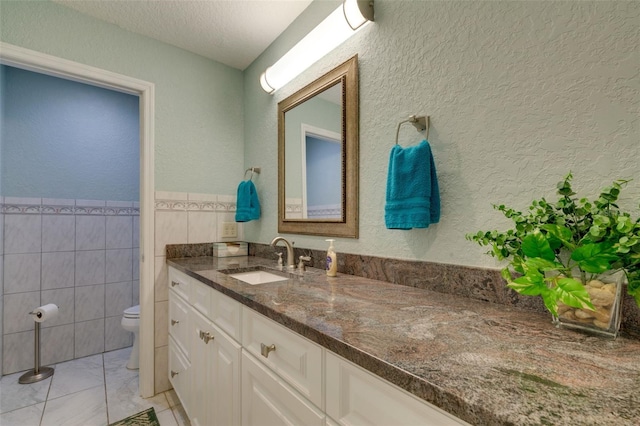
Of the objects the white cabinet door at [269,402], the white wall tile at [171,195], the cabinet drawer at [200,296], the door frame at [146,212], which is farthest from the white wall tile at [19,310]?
the white cabinet door at [269,402]

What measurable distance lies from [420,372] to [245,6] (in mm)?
1898

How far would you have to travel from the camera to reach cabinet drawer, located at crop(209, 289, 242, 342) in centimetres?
101

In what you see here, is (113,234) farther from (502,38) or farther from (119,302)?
(502,38)

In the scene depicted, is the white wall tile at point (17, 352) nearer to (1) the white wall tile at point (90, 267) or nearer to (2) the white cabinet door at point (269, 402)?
(1) the white wall tile at point (90, 267)

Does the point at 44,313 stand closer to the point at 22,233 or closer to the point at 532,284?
the point at 22,233

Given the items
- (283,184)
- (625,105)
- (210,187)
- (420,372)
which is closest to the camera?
(420,372)

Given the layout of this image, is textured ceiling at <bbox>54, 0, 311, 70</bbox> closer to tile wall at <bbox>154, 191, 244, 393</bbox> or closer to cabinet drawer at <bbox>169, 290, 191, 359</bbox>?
tile wall at <bbox>154, 191, 244, 393</bbox>

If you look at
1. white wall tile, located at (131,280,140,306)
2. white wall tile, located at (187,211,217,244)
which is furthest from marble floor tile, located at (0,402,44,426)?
white wall tile, located at (187,211,217,244)

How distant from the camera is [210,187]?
2115 millimetres

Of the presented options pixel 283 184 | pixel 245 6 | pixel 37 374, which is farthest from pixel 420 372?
pixel 37 374

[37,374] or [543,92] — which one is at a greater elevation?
[543,92]

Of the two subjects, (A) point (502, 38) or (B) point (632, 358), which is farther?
(A) point (502, 38)

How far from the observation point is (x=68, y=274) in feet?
7.43

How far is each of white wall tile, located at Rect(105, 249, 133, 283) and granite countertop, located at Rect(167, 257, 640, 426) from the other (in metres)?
2.08
